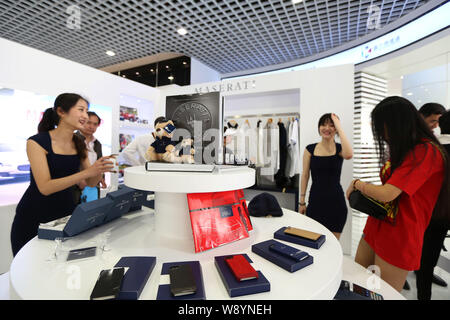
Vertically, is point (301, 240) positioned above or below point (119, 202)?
below

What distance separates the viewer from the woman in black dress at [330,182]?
83.9 inches

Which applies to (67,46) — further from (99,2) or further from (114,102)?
(114,102)

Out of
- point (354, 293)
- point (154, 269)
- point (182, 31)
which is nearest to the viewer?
point (154, 269)

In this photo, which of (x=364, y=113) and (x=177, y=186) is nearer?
(x=177, y=186)

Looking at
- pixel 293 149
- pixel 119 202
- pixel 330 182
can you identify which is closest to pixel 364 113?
pixel 293 149

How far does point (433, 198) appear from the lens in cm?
115

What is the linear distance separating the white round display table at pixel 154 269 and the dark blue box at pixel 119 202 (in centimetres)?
7

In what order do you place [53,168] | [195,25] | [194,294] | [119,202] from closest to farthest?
[194,294] → [119,202] → [53,168] → [195,25]

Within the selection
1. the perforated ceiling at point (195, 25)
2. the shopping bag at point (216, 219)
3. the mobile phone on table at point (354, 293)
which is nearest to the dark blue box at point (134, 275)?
the shopping bag at point (216, 219)

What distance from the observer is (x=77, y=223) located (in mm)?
870

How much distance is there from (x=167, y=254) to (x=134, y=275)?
198 mm

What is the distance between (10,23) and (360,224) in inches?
316

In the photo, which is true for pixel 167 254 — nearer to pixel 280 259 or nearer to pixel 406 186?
pixel 280 259
